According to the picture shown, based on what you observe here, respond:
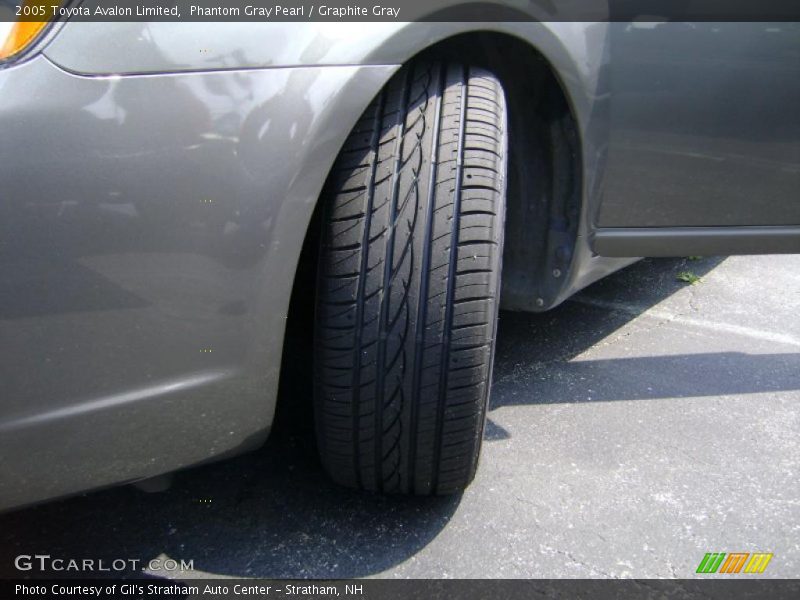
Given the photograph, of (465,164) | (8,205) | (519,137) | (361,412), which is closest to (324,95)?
(465,164)

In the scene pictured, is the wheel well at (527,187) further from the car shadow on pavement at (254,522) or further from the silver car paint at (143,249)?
the silver car paint at (143,249)

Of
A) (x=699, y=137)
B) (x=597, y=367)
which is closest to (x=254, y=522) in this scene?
(x=597, y=367)

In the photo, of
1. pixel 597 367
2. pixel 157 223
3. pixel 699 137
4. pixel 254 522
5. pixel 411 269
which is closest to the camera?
pixel 157 223

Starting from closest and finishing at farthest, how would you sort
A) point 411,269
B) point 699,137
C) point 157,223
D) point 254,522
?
point 157,223
point 411,269
point 254,522
point 699,137

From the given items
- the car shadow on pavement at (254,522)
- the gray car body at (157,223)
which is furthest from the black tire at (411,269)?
the car shadow on pavement at (254,522)

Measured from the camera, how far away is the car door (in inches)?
66.6

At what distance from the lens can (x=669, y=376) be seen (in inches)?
91.3

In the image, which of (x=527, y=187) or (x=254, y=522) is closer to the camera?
(x=254, y=522)

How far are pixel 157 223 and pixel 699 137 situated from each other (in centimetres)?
131

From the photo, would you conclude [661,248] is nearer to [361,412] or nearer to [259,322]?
[361,412]

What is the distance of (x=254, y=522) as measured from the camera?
162cm

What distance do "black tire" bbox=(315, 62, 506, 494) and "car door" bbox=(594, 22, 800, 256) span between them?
1.36 ft

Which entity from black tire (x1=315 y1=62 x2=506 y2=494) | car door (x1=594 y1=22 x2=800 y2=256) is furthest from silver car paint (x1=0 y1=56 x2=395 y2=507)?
car door (x1=594 y1=22 x2=800 y2=256)

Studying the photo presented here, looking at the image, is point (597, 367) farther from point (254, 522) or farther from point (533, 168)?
point (254, 522)
